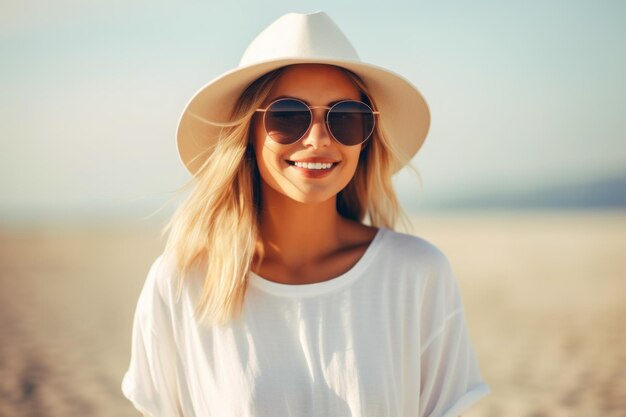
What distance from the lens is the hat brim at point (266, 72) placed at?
9.21ft

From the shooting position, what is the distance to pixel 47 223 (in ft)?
86.4

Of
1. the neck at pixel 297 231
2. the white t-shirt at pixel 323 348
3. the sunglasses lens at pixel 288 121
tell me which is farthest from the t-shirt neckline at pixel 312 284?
the sunglasses lens at pixel 288 121

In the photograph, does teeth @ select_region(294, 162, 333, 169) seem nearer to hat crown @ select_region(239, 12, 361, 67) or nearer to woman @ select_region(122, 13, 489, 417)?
woman @ select_region(122, 13, 489, 417)

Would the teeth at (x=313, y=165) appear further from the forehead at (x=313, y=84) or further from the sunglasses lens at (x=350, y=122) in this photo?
the forehead at (x=313, y=84)

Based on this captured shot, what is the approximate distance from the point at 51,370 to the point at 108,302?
3.79 metres

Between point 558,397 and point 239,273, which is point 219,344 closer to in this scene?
point 239,273

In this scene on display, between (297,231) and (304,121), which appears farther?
(297,231)

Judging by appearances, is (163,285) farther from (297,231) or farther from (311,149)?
(311,149)

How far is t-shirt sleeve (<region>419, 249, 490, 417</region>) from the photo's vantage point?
9.39ft

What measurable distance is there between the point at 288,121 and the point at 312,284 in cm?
58

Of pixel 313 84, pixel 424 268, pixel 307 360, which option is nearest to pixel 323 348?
pixel 307 360

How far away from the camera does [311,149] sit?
8.92 feet

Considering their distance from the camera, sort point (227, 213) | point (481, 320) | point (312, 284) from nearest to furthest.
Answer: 1. point (312, 284)
2. point (227, 213)
3. point (481, 320)

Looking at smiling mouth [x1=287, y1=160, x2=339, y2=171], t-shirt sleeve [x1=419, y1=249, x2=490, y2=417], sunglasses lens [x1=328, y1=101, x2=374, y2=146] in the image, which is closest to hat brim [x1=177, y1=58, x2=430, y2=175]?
sunglasses lens [x1=328, y1=101, x2=374, y2=146]
